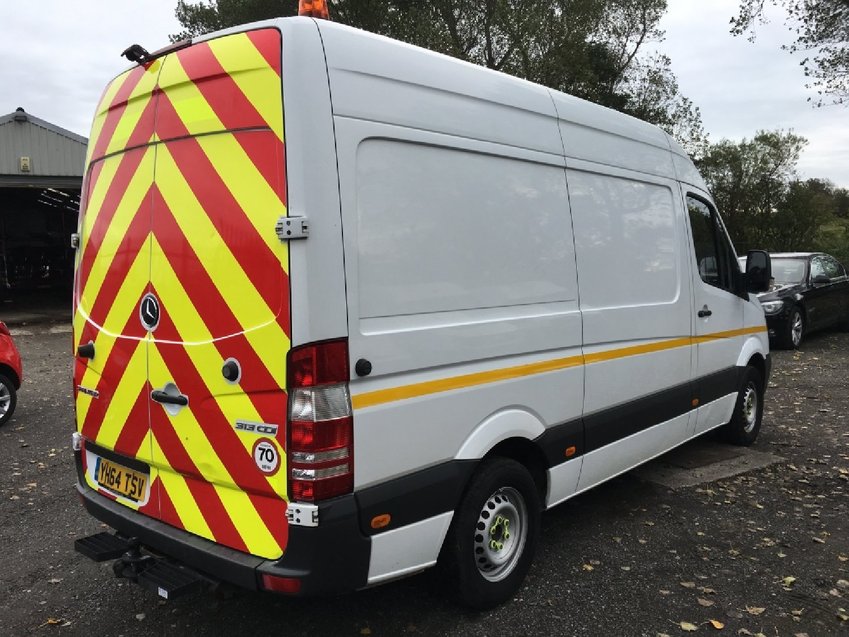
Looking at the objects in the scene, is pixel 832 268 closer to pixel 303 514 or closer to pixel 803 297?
pixel 803 297

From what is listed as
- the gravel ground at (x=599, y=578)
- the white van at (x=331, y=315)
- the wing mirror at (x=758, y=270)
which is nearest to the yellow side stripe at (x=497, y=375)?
the white van at (x=331, y=315)

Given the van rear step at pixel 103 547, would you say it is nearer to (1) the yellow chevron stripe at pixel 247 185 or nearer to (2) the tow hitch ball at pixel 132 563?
(2) the tow hitch ball at pixel 132 563

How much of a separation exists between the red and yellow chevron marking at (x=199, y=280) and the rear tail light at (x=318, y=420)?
2.7 inches

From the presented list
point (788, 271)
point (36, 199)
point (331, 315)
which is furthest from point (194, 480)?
point (36, 199)

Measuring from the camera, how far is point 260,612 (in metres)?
3.17

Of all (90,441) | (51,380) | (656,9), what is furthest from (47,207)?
(90,441)

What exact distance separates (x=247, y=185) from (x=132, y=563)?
165 cm

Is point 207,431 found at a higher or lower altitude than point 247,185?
lower

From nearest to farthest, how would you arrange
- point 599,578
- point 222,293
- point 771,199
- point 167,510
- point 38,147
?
1. point 222,293
2. point 167,510
3. point 599,578
4. point 38,147
5. point 771,199

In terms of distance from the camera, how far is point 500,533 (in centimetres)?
321

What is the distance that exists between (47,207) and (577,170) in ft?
90.5

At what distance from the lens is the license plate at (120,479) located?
2.96 metres

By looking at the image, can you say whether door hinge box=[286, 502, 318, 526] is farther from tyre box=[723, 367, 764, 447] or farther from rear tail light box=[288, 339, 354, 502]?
tyre box=[723, 367, 764, 447]

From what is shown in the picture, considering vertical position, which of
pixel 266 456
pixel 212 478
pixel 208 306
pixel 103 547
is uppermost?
pixel 208 306
